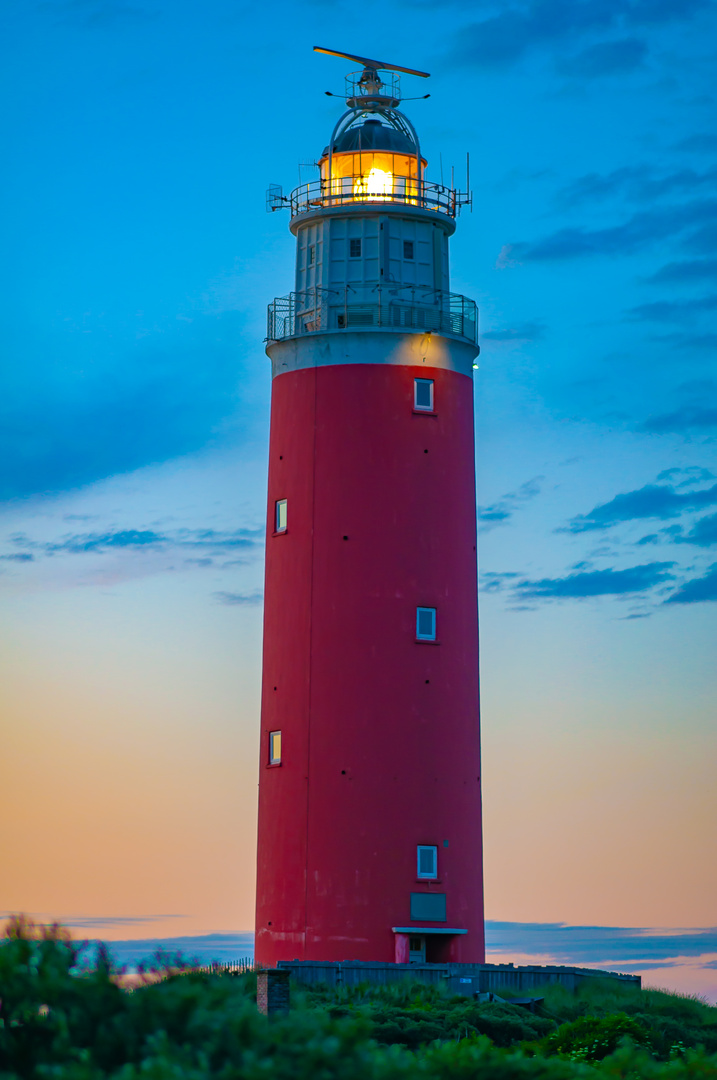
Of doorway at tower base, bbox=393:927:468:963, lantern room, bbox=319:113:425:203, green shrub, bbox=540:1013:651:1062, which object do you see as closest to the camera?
green shrub, bbox=540:1013:651:1062

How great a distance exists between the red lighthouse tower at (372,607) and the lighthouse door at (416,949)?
0.23ft

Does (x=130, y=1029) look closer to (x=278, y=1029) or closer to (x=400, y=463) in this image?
(x=278, y=1029)

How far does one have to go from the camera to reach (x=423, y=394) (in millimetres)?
40281

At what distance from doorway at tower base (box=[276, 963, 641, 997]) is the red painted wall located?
198cm

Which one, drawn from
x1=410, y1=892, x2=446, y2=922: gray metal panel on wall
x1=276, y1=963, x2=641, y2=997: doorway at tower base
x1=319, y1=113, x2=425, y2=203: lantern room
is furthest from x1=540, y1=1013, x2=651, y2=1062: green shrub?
x1=319, y1=113, x2=425, y2=203: lantern room

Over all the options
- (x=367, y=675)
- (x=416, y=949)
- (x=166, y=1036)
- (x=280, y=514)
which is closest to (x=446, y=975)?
(x=416, y=949)

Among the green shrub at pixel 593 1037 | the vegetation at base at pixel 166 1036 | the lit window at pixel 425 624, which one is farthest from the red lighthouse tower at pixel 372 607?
the vegetation at base at pixel 166 1036

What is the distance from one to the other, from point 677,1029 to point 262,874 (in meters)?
11.8

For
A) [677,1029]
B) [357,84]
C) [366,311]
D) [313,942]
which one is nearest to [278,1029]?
[677,1029]

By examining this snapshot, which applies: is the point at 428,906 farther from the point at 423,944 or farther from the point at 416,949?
the point at 416,949

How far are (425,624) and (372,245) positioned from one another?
10.2 metres

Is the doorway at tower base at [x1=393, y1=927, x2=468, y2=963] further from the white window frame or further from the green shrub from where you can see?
the white window frame

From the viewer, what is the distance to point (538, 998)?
111 feet

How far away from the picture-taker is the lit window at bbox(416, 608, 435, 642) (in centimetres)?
3897
